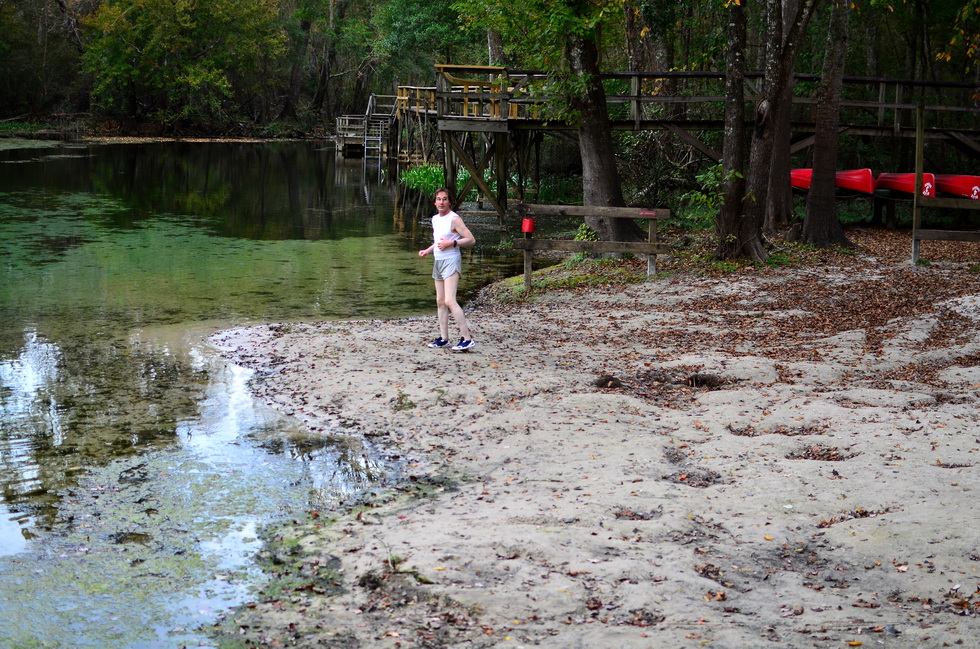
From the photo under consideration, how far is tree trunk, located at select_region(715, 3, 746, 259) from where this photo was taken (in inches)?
613

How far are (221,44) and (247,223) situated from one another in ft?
159

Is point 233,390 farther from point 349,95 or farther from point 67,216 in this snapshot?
point 349,95

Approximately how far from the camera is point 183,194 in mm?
30922

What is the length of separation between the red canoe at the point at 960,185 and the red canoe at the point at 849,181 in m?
1.43

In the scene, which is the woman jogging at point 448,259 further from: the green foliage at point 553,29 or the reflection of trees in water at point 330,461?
the green foliage at point 553,29

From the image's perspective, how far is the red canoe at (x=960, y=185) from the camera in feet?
67.4

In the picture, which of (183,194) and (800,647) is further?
(183,194)

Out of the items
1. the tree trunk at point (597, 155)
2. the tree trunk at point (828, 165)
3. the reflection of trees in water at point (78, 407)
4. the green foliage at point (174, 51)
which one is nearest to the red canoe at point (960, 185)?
the tree trunk at point (828, 165)

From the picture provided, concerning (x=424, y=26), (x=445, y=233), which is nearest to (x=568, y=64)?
(x=445, y=233)

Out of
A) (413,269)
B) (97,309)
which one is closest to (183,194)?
(413,269)

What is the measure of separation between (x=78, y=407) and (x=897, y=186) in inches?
745

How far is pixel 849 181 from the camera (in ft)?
73.7

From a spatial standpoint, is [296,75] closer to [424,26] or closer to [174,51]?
[174,51]

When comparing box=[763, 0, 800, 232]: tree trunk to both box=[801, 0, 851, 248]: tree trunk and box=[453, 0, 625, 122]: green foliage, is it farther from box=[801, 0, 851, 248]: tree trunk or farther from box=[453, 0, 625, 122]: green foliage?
box=[453, 0, 625, 122]: green foliage
